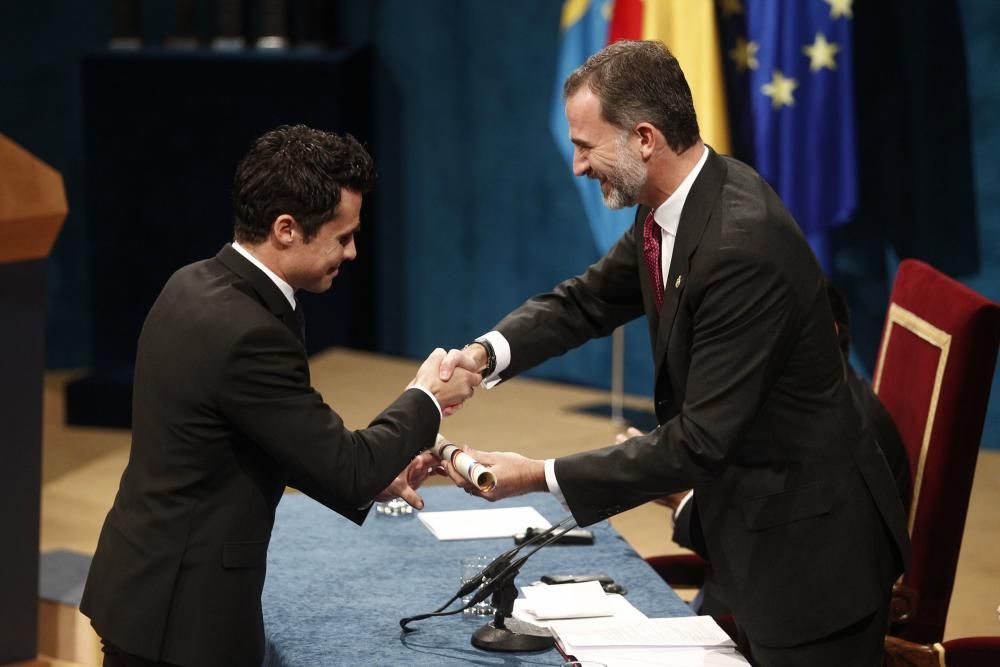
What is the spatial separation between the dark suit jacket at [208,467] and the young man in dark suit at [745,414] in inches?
19.7

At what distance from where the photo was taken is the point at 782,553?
2.42 meters

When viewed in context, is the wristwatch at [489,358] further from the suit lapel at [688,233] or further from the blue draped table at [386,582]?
the suit lapel at [688,233]

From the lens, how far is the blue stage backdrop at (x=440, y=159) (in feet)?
25.1

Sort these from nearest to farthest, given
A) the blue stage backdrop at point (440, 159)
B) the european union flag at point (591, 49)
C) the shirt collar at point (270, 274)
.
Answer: the shirt collar at point (270, 274) → the european union flag at point (591, 49) → the blue stage backdrop at point (440, 159)

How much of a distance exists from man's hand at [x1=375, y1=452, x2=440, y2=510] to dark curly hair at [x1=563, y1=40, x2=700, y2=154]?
82cm

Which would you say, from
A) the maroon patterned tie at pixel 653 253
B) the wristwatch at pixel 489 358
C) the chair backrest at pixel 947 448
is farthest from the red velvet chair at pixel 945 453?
the wristwatch at pixel 489 358

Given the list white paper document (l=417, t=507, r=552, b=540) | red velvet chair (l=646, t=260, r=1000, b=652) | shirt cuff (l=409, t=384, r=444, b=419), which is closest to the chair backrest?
red velvet chair (l=646, t=260, r=1000, b=652)

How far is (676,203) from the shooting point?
2.54m

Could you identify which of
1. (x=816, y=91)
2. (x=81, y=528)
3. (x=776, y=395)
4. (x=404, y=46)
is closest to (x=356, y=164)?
(x=776, y=395)

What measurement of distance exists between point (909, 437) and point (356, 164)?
1.46m

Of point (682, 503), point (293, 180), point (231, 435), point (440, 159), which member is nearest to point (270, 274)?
point (293, 180)

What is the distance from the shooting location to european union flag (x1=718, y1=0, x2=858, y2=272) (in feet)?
20.2

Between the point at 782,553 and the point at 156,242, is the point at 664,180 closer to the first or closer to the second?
the point at 782,553

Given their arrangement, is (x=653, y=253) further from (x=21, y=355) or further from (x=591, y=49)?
(x=591, y=49)
